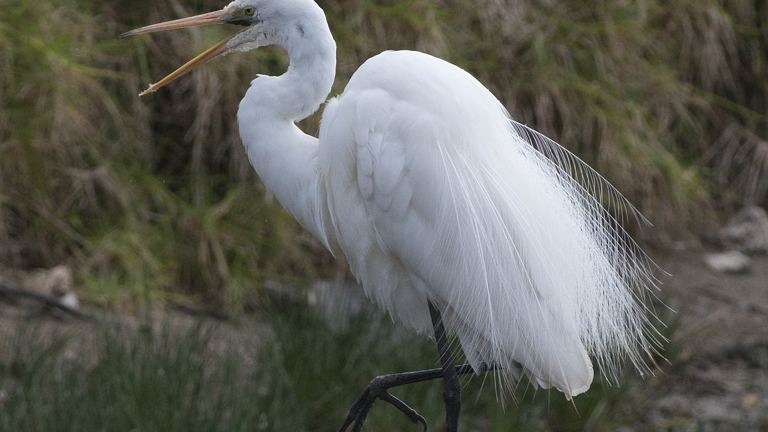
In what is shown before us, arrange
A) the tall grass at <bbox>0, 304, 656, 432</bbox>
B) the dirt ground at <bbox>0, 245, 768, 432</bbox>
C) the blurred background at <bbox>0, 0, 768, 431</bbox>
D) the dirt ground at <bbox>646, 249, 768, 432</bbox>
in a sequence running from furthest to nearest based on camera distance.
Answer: the dirt ground at <bbox>646, 249, 768, 432</bbox> < the dirt ground at <bbox>0, 245, 768, 432</bbox> < the blurred background at <bbox>0, 0, 768, 431</bbox> < the tall grass at <bbox>0, 304, 656, 432</bbox>

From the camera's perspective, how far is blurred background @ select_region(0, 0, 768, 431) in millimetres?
2504

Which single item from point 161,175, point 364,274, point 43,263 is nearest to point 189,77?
point 161,175

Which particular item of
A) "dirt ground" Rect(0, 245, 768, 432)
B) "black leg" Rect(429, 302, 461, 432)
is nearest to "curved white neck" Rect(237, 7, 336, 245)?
"black leg" Rect(429, 302, 461, 432)

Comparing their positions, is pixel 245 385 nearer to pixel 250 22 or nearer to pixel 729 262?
pixel 250 22

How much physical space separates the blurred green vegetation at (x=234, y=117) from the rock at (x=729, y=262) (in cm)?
19

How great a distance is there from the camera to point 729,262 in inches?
169

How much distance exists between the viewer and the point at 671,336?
129 inches

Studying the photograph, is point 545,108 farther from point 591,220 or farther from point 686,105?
point 591,220

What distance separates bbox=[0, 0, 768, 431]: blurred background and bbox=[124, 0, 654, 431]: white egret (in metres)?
0.64

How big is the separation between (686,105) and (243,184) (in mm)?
2690

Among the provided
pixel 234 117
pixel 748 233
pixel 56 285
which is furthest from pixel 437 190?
pixel 748 233

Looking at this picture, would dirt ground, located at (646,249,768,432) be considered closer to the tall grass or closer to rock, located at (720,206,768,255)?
rock, located at (720,206,768,255)

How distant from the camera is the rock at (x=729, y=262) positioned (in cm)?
427

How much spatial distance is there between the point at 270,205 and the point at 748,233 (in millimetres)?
2702
